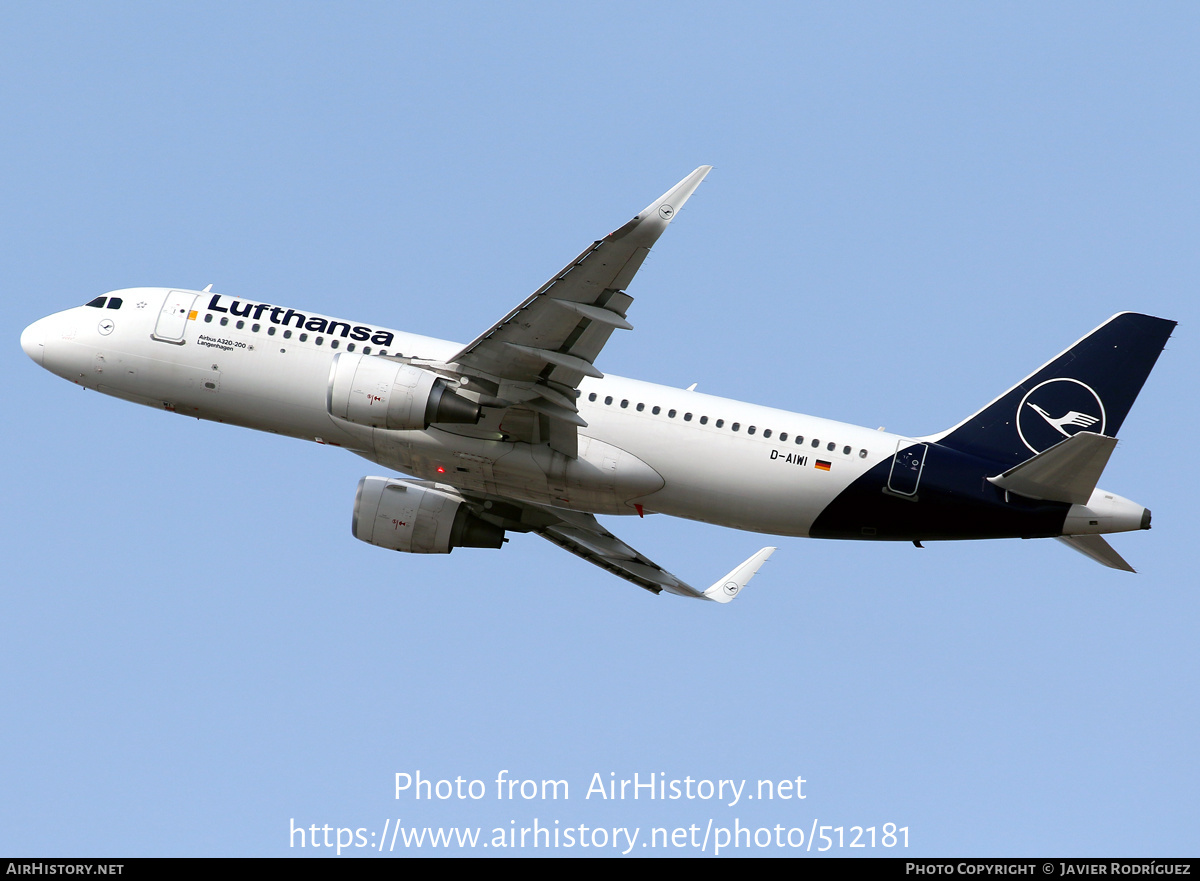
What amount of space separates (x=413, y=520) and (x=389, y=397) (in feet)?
21.8

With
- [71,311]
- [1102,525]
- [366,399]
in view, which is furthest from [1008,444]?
[71,311]

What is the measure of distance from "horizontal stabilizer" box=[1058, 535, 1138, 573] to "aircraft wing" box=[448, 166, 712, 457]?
12.8 m

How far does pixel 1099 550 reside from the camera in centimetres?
3216

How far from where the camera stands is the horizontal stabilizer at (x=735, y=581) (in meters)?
39.1

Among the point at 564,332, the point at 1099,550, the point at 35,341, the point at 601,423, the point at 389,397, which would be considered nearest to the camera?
the point at 564,332

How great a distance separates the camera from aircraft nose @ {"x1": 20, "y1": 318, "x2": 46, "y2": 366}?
119 feet

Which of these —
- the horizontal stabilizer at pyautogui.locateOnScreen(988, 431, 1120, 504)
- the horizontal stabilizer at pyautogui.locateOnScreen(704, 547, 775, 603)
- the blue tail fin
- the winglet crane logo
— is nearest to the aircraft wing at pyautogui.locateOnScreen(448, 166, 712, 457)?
the horizontal stabilizer at pyautogui.locateOnScreen(704, 547, 775, 603)

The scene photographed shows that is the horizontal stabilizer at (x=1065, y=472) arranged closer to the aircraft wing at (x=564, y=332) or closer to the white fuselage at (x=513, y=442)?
the white fuselage at (x=513, y=442)

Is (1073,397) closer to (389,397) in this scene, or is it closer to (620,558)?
(620,558)

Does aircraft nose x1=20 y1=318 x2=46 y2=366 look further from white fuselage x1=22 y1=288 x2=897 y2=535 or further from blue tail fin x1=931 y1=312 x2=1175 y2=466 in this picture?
blue tail fin x1=931 y1=312 x2=1175 y2=466

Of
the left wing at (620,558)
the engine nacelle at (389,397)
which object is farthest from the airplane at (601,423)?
the left wing at (620,558)

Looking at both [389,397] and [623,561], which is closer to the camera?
[389,397]

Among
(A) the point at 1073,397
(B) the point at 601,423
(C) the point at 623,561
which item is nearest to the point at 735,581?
(C) the point at 623,561

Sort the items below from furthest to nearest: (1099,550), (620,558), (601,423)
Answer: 1. (620,558)
2. (601,423)
3. (1099,550)
